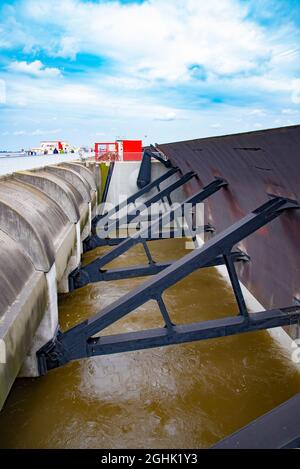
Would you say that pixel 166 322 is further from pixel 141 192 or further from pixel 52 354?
pixel 141 192

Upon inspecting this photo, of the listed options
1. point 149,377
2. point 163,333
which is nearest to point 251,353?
point 149,377

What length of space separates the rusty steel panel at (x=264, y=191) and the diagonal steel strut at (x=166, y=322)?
0.45m

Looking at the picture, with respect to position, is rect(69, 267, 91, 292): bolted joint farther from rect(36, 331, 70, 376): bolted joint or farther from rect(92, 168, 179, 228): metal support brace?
rect(92, 168, 179, 228): metal support brace

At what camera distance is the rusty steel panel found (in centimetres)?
329

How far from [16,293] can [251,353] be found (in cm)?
319

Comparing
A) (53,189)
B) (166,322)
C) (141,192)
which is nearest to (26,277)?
(166,322)

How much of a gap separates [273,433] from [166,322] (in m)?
1.50

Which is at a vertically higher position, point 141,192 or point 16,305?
point 141,192

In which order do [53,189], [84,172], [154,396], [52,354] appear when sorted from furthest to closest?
1. [84,172]
2. [53,189]
3. [154,396]
4. [52,354]

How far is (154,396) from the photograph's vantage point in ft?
12.8

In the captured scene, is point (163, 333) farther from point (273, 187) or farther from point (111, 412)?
point (273, 187)

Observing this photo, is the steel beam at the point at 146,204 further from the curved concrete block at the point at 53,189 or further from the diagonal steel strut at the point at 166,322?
the diagonal steel strut at the point at 166,322

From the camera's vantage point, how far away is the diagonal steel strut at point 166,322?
3.38m

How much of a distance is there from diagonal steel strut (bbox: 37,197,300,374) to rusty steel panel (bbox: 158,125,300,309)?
0.45 meters
